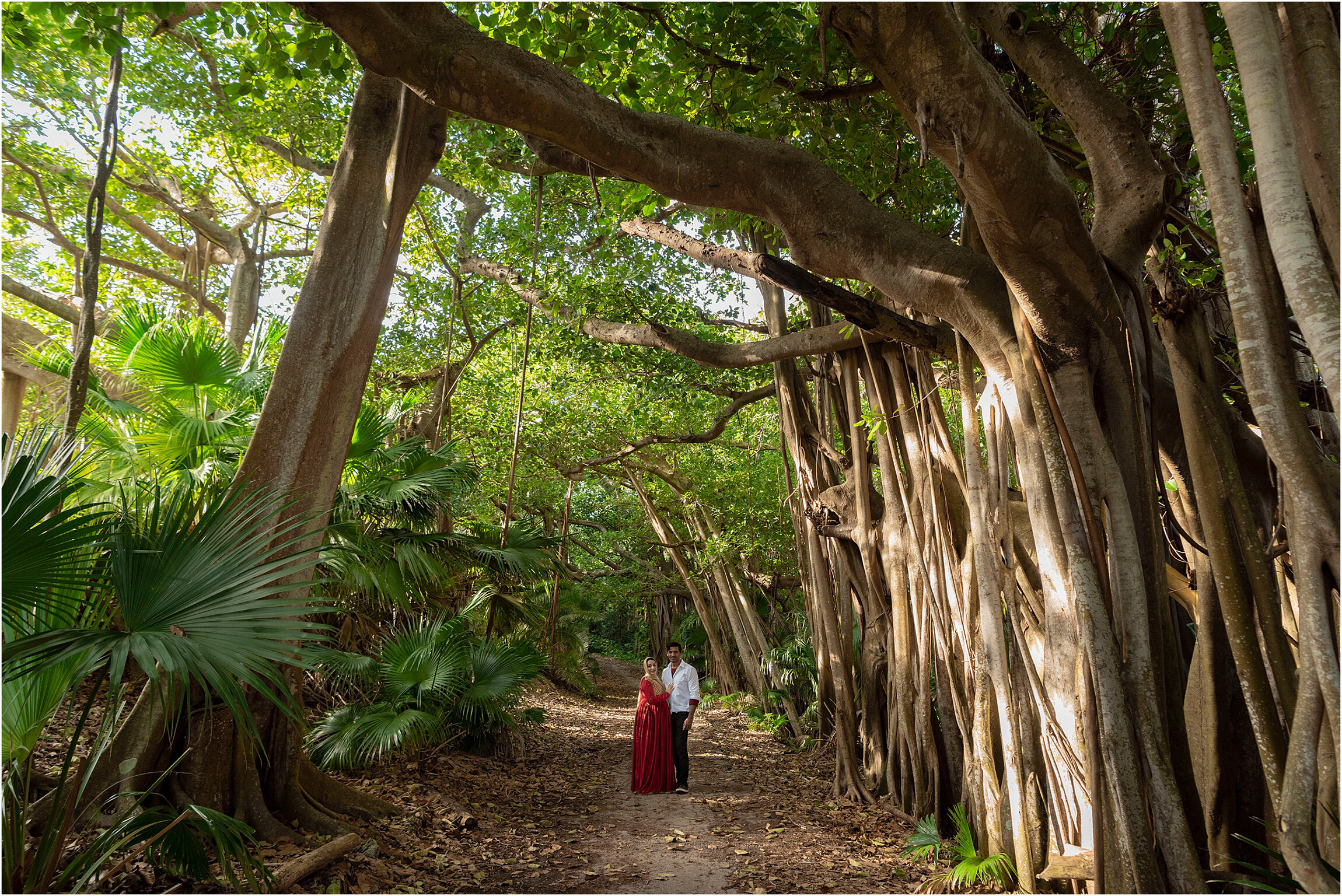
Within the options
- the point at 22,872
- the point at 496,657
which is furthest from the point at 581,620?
the point at 22,872

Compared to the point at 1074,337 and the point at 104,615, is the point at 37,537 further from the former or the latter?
the point at 1074,337

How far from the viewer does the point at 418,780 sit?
5.25 meters

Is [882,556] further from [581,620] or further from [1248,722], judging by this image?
[581,620]

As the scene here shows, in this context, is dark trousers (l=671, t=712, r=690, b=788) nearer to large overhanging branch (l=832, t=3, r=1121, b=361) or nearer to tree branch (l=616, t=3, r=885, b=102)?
large overhanging branch (l=832, t=3, r=1121, b=361)

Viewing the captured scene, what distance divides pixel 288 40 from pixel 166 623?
137 inches

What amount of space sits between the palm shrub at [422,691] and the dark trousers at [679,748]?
1.28 meters

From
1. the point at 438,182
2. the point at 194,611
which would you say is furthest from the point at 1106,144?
the point at 438,182

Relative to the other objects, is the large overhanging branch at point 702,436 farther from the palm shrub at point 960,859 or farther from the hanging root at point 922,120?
the hanging root at point 922,120

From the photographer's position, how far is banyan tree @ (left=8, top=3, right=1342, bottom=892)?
2066 mm

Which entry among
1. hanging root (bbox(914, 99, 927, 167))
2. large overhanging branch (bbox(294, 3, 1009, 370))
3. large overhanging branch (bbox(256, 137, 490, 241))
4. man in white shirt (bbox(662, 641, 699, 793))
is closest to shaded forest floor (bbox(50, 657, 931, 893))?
man in white shirt (bbox(662, 641, 699, 793))

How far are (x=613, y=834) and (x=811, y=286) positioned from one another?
3.72m

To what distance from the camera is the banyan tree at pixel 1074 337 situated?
2.07 meters

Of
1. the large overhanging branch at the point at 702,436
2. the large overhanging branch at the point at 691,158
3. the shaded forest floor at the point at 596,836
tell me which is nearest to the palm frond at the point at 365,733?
the shaded forest floor at the point at 596,836

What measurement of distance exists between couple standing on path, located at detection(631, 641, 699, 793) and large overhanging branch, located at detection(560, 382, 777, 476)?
2884 millimetres
